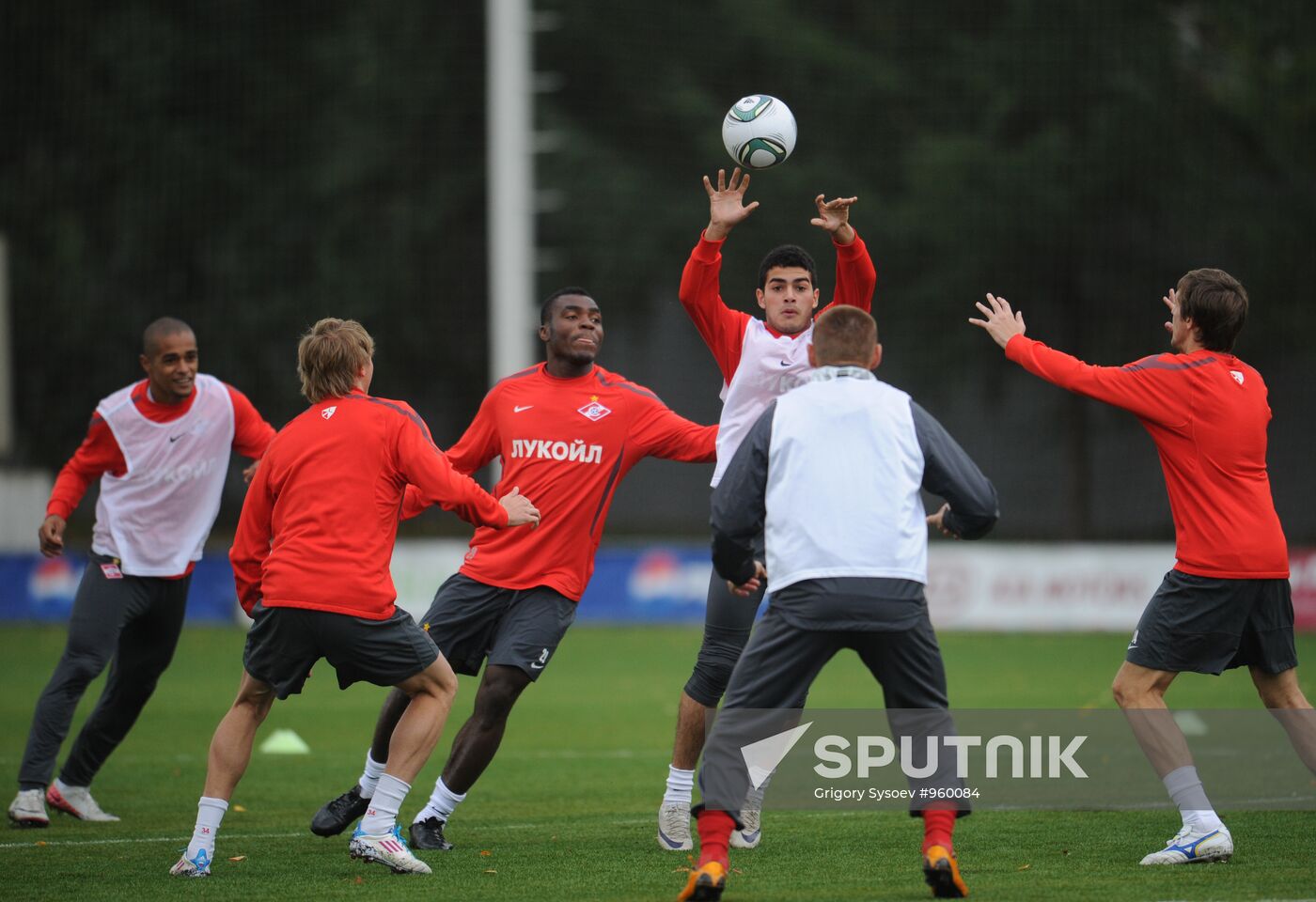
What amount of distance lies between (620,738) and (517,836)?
400cm

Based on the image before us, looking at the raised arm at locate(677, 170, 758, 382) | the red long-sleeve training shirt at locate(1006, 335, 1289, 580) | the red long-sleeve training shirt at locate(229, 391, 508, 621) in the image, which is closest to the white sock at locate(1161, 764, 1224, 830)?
the red long-sleeve training shirt at locate(1006, 335, 1289, 580)

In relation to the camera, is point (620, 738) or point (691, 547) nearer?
point (620, 738)

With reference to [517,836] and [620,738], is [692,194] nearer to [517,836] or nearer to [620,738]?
[620,738]

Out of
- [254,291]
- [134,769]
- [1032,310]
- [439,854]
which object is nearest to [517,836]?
[439,854]

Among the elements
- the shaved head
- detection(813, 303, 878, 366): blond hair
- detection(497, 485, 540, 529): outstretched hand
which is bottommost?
detection(497, 485, 540, 529): outstretched hand

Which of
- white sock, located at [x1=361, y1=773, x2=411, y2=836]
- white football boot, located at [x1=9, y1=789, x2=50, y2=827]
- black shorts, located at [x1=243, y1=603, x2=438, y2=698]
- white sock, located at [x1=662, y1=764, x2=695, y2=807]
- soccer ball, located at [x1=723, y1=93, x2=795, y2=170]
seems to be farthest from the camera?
white football boot, located at [x1=9, y1=789, x2=50, y2=827]

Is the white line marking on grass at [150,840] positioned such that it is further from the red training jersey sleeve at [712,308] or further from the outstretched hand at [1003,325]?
the outstretched hand at [1003,325]

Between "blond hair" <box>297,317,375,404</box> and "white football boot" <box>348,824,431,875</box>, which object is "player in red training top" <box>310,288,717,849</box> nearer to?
"white football boot" <box>348,824,431,875</box>

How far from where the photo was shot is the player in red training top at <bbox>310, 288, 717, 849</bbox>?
7.45m

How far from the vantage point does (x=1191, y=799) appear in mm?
6809

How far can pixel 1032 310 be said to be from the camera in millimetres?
28094

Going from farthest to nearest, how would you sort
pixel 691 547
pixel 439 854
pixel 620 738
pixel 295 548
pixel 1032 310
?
pixel 1032 310, pixel 691 547, pixel 620 738, pixel 439 854, pixel 295 548

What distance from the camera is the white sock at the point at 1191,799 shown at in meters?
6.76

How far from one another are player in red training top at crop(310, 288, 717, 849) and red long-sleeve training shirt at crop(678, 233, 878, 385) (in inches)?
16.3
